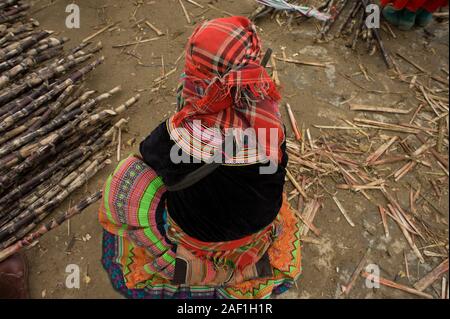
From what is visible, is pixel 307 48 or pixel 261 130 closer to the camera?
pixel 261 130

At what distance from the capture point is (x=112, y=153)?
3.24 m

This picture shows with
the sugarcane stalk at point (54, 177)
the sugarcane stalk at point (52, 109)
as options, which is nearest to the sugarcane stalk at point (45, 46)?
the sugarcane stalk at point (52, 109)

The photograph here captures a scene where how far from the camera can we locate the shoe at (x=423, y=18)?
4.26m

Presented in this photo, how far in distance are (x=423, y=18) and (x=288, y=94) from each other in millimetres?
2129

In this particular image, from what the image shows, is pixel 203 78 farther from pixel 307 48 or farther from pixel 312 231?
pixel 307 48

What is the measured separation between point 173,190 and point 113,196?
2.05 ft

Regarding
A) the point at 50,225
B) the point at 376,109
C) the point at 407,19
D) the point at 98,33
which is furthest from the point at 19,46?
the point at 407,19

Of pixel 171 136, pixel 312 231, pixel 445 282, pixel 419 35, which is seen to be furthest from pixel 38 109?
pixel 419 35

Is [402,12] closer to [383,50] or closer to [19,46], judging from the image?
[383,50]

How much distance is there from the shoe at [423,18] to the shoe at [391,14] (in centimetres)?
25

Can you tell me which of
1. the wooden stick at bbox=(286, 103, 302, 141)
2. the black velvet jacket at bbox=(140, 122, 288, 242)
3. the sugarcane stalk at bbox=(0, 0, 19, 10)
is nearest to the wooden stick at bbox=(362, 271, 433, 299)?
the black velvet jacket at bbox=(140, 122, 288, 242)

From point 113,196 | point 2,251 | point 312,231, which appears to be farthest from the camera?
point 312,231

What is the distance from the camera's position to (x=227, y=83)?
1.63 metres

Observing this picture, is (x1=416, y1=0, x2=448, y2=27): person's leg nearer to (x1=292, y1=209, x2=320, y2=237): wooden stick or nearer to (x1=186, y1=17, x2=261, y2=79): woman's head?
(x1=292, y1=209, x2=320, y2=237): wooden stick
